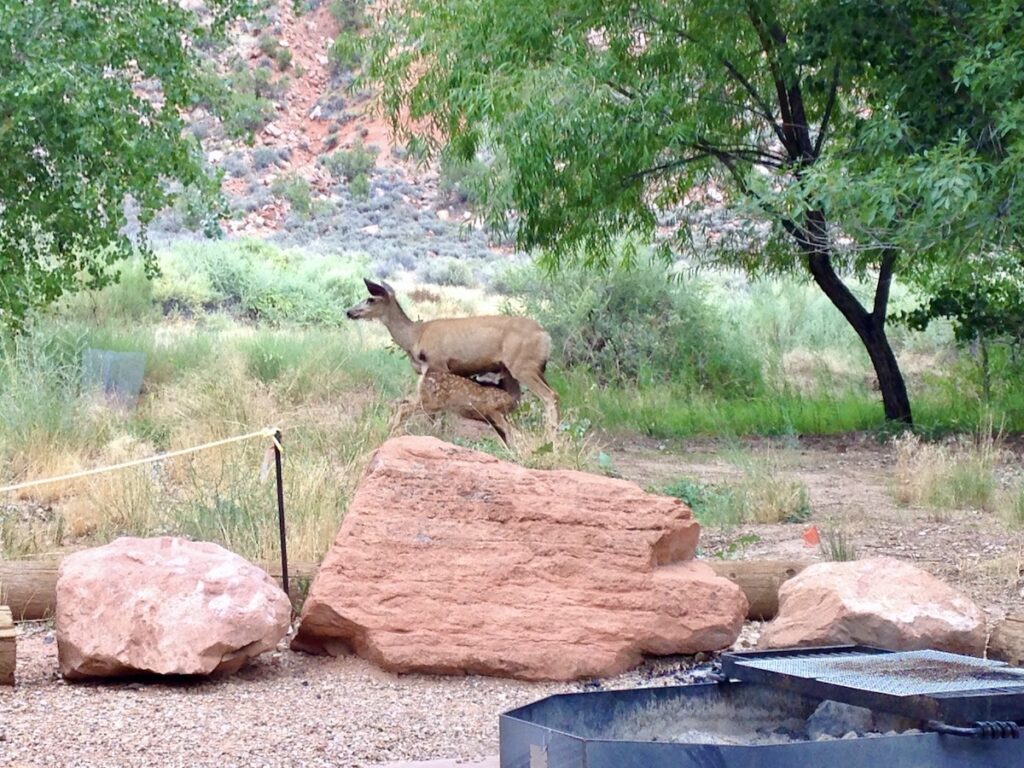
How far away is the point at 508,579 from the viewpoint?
22.9 ft

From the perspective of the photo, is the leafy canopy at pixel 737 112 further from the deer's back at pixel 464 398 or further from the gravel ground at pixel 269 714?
the gravel ground at pixel 269 714

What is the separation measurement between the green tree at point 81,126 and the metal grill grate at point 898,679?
811cm

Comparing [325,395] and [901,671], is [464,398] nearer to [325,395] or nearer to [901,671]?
[325,395]

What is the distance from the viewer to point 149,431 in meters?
13.4

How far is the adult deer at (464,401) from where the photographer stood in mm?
13828

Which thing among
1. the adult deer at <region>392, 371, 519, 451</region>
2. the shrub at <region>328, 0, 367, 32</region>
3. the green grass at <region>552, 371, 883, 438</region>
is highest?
the shrub at <region>328, 0, 367, 32</region>

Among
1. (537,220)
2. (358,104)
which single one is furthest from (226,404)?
(358,104)

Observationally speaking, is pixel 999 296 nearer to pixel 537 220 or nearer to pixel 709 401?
pixel 709 401

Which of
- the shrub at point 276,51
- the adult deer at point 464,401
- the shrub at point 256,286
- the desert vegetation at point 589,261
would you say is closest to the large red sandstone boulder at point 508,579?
the desert vegetation at point 589,261

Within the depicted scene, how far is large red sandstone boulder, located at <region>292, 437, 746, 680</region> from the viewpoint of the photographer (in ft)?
22.3

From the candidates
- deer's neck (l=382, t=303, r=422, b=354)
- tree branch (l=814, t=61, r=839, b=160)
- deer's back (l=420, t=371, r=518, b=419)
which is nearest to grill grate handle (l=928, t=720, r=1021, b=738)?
deer's back (l=420, t=371, r=518, b=419)

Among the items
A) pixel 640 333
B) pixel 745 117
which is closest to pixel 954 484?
pixel 745 117

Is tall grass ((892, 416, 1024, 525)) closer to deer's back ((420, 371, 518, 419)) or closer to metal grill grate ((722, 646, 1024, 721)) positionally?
deer's back ((420, 371, 518, 419))

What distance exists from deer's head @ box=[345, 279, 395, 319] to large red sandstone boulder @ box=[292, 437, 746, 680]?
944 cm
